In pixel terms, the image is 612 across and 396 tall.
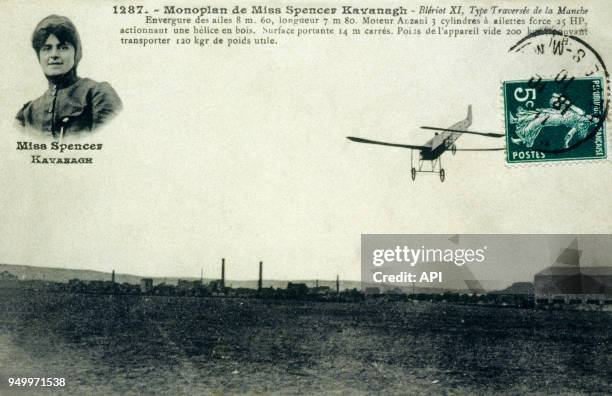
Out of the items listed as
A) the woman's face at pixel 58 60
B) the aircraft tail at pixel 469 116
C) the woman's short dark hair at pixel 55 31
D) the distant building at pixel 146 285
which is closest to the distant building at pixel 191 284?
the distant building at pixel 146 285

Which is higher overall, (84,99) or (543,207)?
(84,99)

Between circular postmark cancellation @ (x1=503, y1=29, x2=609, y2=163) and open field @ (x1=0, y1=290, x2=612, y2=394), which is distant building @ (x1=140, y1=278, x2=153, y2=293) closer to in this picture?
open field @ (x1=0, y1=290, x2=612, y2=394)

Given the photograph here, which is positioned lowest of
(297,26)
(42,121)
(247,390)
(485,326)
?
(247,390)

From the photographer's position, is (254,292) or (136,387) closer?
Answer: (136,387)

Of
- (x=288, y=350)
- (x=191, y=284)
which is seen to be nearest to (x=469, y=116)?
(x=288, y=350)

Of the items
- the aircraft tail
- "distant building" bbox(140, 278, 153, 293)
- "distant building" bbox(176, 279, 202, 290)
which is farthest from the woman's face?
the aircraft tail

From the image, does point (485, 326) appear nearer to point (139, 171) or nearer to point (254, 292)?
point (254, 292)

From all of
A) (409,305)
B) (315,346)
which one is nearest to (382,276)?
(409,305)

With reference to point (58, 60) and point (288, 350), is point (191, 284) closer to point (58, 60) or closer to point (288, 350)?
point (288, 350)
